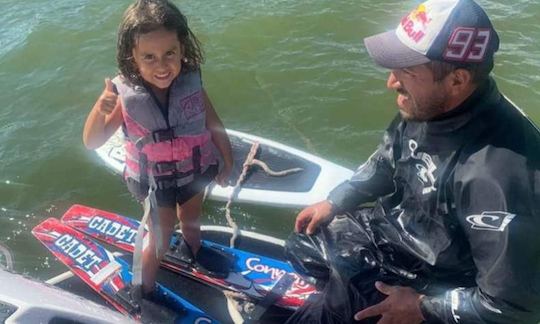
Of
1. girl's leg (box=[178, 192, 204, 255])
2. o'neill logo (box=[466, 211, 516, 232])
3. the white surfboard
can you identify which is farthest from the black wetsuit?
the white surfboard

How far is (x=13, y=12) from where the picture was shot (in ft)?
27.7

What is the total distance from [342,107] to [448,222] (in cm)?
369

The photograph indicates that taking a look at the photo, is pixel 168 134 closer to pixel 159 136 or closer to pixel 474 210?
pixel 159 136

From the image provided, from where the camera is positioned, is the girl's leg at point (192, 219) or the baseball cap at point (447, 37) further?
the girl's leg at point (192, 219)

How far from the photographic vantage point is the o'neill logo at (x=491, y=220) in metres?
2.25

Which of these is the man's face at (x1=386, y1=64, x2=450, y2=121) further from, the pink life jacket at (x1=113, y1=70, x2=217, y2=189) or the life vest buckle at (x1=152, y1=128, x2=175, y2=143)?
the life vest buckle at (x1=152, y1=128, x2=175, y2=143)

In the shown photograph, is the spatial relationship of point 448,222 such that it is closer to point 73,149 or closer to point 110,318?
point 110,318

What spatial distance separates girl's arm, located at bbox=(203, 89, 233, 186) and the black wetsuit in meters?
1.16

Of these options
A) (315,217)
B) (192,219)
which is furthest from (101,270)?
(315,217)

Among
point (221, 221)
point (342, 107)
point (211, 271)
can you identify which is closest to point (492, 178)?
point (211, 271)

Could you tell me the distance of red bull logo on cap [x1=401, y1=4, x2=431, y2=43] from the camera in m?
2.46

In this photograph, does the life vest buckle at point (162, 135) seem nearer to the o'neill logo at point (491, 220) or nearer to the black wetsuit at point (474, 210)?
the black wetsuit at point (474, 210)

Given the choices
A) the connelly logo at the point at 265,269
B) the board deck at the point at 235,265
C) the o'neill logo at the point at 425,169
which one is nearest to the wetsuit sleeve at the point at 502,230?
the o'neill logo at the point at 425,169

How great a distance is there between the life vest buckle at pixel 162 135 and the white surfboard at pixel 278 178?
159 centimetres
